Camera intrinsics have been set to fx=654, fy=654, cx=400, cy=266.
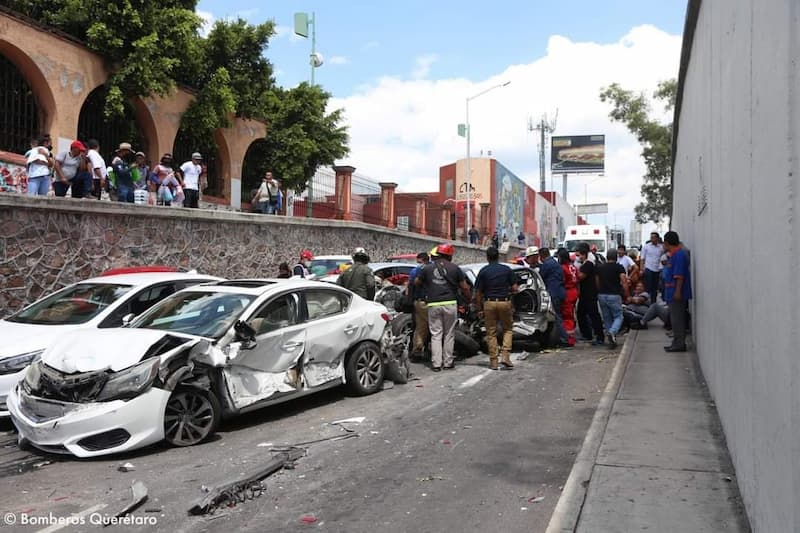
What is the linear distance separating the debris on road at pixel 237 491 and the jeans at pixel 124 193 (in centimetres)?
1015

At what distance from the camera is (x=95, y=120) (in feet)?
57.2

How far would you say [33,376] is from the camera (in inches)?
243

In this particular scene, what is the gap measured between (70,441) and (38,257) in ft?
23.4

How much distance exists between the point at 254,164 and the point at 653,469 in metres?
22.0

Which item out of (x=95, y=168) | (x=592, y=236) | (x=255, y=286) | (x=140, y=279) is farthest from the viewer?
(x=592, y=236)

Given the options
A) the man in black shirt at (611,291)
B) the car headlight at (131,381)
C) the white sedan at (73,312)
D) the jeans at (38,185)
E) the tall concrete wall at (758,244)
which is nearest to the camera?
the tall concrete wall at (758,244)

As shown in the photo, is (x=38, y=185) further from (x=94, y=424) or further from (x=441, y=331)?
(x=94, y=424)

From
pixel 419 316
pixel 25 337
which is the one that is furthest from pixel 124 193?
pixel 419 316

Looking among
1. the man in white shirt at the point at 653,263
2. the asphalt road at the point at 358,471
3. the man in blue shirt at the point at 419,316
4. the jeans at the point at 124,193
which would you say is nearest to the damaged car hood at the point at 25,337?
the asphalt road at the point at 358,471

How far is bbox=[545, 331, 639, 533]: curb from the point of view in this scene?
4.27 m

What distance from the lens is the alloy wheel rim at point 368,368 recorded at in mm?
8336

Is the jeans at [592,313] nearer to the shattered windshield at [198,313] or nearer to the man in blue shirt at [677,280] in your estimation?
the man in blue shirt at [677,280]

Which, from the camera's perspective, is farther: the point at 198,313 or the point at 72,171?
the point at 72,171

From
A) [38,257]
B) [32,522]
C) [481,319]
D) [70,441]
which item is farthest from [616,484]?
[38,257]
